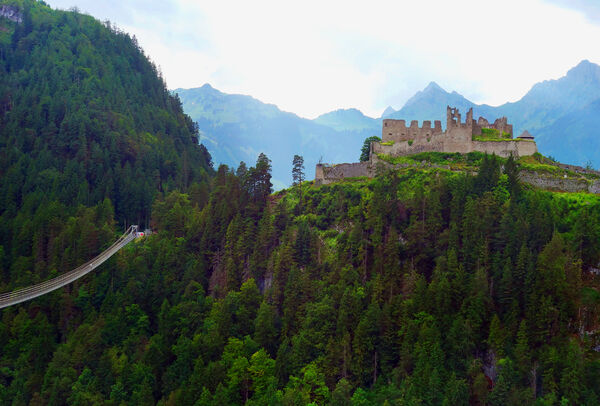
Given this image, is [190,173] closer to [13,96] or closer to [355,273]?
[13,96]

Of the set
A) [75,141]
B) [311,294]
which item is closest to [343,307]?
[311,294]

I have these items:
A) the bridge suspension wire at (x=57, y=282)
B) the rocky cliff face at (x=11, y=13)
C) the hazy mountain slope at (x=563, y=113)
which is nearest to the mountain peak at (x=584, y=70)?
the hazy mountain slope at (x=563, y=113)

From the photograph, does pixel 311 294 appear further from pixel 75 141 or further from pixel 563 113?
pixel 563 113

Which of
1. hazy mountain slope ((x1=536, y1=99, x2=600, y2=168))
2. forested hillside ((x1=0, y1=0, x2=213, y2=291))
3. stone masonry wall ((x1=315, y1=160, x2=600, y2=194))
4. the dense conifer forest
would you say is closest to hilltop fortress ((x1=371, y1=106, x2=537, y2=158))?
stone masonry wall ((x1=315, y1=160, x2=600, y2=194))

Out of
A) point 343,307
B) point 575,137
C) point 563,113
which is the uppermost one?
point 563,113

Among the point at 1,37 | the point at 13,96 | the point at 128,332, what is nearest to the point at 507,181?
the point at 128,332

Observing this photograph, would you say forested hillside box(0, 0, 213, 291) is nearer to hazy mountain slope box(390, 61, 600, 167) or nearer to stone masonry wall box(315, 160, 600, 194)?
stone masonry wall box(315, 160, 600, 194)

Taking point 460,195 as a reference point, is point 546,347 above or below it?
below
